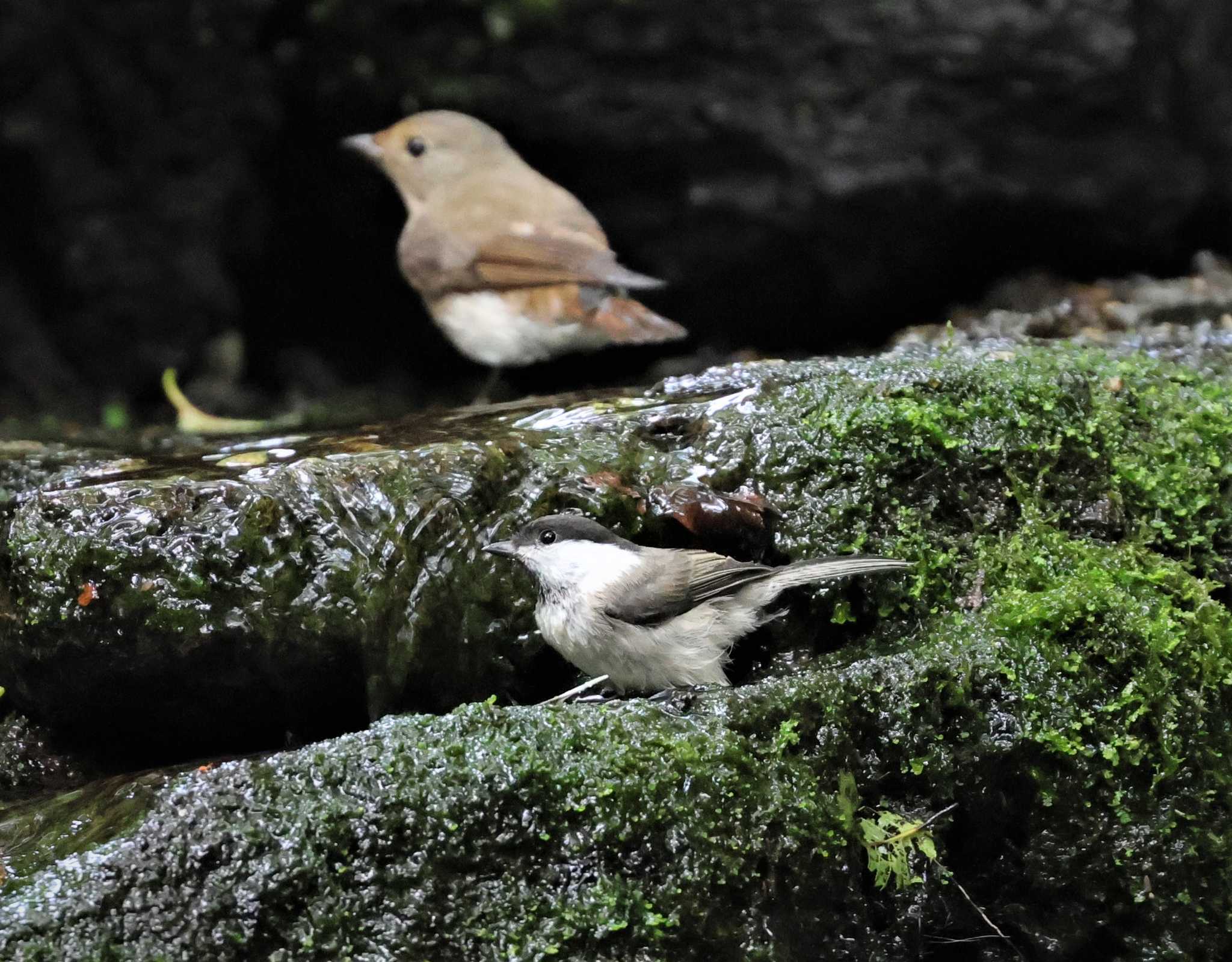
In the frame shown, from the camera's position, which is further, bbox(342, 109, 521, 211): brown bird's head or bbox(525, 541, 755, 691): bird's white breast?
bbox(342, 109, 521, 211): brown bird's head

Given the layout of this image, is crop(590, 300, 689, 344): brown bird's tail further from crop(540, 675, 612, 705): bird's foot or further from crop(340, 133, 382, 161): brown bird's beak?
crop(540, 675, 612, 705): bird's foot

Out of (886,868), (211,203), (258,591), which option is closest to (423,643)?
(258,591)

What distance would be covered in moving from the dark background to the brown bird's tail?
210 cm

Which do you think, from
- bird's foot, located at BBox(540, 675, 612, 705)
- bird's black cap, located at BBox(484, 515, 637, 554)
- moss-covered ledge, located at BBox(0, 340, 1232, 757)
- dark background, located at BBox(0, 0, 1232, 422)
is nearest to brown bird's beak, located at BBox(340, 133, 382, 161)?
dark background, located at BBox(0, 0, 1232, 422)

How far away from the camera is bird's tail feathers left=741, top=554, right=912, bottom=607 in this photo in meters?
3.71

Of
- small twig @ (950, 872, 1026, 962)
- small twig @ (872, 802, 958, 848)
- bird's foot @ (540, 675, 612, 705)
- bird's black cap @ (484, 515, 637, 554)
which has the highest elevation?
bird's black cap @ (484, 515, 637, 554)

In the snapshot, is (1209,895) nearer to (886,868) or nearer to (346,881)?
(886,868)

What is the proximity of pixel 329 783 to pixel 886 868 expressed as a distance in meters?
1.55

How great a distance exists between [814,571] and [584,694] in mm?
877

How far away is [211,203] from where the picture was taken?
312 inches

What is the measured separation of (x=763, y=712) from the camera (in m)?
3.43

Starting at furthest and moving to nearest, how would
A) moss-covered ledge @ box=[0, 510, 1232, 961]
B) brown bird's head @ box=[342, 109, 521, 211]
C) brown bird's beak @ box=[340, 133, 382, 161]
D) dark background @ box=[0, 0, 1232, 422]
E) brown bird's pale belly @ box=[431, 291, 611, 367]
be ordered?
dark background @ box=[0, 0, 1232, 422]
brown bird's beak @ box=[340, 133, 382, 161]
brown bird's head @ box=[342, 109, 521, 211]
brown bird's pale belly @ box=[431, 291, 611, 367]
moss-covered ledge @ box=[0, 510, 1232, 961]

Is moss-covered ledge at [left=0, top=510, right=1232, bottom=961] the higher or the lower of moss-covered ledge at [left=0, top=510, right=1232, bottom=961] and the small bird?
the lower

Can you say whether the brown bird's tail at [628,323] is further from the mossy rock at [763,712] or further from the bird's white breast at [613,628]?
the bird's white breast at [613,628]
